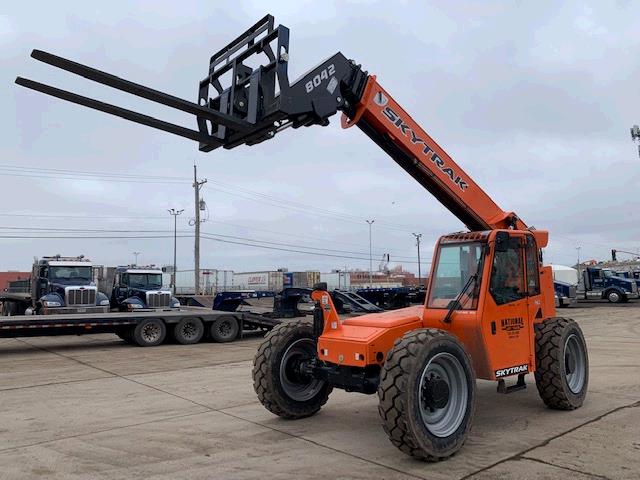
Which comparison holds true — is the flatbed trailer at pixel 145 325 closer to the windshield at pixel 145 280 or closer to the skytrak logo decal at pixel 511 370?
the windshield at pixel 145 280

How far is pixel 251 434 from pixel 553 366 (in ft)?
12.9

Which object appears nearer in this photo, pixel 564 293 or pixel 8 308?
pixel 8 308

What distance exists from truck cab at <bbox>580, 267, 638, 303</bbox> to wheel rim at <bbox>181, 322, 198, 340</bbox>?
115ft

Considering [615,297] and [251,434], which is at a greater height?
[615,297]

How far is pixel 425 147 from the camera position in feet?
25.3

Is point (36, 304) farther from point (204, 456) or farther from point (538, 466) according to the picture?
point (538, 466)

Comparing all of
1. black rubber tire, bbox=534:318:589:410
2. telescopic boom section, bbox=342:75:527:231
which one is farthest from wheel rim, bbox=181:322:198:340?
black rubber tire, bbox=534:318:589:410

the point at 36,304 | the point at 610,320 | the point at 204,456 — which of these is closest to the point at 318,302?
the point at 204,456

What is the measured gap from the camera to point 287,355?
711cm

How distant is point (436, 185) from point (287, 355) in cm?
320

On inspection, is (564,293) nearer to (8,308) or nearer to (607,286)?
(607,286)

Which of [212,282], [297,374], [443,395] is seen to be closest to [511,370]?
[443,395]

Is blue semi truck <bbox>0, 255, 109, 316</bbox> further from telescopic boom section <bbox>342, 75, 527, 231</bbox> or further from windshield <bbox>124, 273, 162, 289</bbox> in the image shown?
telescopic boom section <bbox>342, 75, 527, 231</bbox>

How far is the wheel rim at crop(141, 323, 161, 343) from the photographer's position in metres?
16.6
